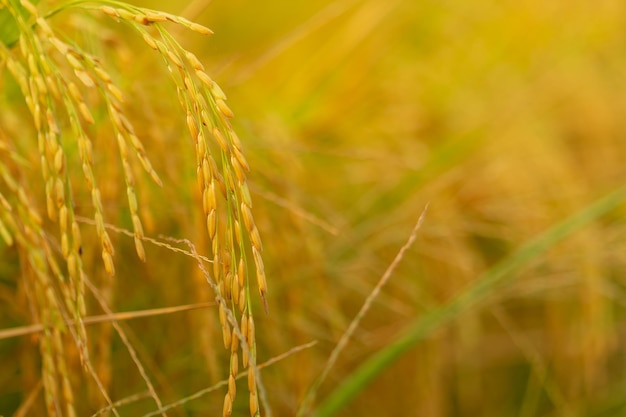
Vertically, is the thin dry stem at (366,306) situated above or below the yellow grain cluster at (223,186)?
below

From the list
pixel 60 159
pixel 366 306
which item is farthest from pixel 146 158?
pixel 366 306

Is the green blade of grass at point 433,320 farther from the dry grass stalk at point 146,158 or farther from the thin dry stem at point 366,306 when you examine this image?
the dry grass stalk at point 146,158

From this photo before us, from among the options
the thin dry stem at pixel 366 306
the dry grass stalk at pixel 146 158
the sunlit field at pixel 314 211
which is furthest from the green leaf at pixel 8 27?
the thin dry stem at pixel 366 306

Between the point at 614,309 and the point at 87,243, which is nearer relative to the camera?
the point at 87,243

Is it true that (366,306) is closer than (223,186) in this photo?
No

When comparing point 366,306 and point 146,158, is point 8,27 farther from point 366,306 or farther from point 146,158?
point 366,306

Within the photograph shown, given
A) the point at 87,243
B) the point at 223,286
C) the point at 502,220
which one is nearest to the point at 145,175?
the point at 87,243

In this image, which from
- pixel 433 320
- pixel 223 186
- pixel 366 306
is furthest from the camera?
pixel 433 320

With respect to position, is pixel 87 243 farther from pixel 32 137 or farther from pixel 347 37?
pixel 347 37

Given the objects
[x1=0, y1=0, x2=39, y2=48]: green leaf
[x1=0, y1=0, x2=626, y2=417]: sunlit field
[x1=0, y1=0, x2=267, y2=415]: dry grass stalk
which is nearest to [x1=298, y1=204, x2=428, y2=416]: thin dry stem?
[x1=0, y1=0, x2=626, y2=417]: sunlit field
